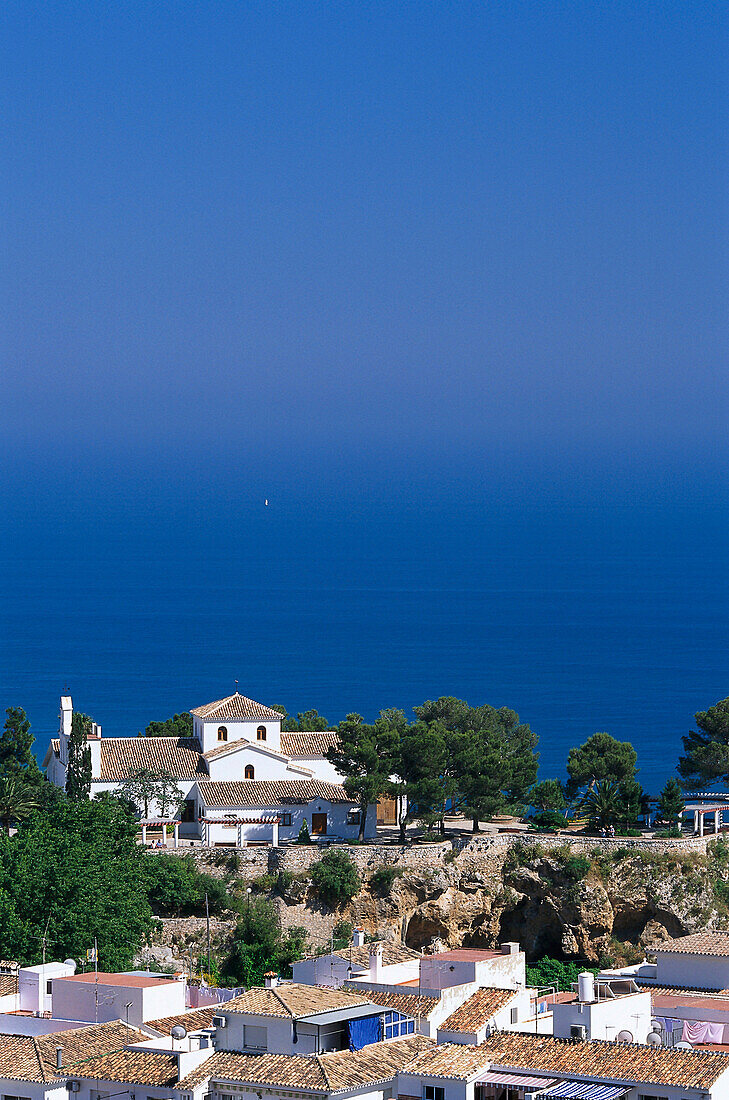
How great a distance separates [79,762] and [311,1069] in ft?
84.3

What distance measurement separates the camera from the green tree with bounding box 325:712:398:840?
48781 millimetres

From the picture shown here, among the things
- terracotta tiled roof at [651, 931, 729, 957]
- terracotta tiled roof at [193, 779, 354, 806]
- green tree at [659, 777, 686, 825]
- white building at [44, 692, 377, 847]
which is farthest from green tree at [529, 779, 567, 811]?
terracotta tiled roof at [651, 931, 729, 957]

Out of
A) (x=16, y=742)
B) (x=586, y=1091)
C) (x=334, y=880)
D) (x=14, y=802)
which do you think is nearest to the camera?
(x=586, y=1091)

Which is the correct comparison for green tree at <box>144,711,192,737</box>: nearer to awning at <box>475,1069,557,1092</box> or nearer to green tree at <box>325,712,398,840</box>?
green tree at <box>325,712,398,840</box>

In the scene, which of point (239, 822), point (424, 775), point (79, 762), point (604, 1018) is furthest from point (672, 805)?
point (604, 1018)

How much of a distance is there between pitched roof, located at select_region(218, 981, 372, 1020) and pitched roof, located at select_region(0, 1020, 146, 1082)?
1.89 metres

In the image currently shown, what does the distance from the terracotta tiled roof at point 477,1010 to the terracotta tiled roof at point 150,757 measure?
22306mm

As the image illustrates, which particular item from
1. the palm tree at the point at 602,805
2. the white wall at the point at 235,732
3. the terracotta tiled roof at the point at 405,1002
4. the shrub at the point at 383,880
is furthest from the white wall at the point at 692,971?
the white wall at the point at 235,732

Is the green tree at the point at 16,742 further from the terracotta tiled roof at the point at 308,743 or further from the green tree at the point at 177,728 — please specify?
the terracotta tiled roof at the point at 308,743

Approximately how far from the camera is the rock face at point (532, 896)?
154 ft

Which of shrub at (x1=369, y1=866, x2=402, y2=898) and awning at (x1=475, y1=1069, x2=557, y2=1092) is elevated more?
shrub at (x1=369, y1=866, x2=402, y2=898)

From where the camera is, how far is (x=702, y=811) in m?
50.3

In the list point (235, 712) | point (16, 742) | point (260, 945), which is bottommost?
point (260, 945)

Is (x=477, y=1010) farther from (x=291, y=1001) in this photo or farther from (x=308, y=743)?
(x=308, y=743)
